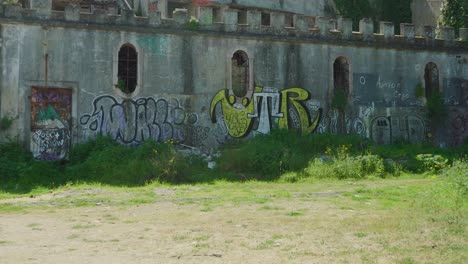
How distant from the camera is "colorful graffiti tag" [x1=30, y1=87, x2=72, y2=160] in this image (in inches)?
669

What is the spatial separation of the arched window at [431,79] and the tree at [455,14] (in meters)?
2.97

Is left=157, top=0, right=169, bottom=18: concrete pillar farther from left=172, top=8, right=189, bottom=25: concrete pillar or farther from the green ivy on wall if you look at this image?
the green ivy on wall

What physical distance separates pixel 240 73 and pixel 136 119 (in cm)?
441

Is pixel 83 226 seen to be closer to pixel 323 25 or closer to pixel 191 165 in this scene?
pixel 191 165

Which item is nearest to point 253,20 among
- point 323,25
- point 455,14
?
point 323,25

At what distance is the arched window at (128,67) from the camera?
18234 mm

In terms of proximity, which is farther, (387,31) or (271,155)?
(387,31)

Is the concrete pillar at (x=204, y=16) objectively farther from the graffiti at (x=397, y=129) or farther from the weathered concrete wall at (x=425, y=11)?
the weathered concrete wall at (x=425, y=11)

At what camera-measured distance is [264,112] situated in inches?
766

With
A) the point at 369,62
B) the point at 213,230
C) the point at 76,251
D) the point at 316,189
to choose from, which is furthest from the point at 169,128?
the point at 76,251

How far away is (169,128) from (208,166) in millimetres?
2370

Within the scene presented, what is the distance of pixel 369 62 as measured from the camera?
69.1 ft

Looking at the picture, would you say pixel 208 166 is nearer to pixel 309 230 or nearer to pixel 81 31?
pixel 81 31

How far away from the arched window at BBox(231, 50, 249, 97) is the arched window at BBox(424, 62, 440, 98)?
309 inches
